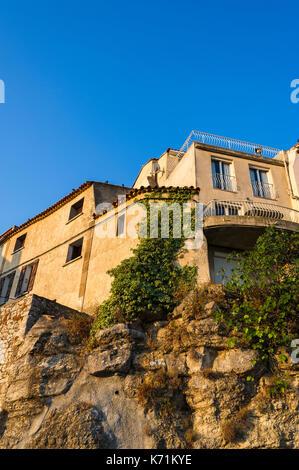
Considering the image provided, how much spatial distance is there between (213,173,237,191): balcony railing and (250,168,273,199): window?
1.11 m

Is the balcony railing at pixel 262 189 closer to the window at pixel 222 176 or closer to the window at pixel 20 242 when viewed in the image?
the window at pixel 222 176

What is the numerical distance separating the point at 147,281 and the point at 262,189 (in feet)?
26.6

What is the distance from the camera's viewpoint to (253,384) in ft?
36.3

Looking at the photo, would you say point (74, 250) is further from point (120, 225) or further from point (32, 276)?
point (120, 225)

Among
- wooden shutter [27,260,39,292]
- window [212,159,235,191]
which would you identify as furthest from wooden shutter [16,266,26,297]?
window [212,159,235,191]

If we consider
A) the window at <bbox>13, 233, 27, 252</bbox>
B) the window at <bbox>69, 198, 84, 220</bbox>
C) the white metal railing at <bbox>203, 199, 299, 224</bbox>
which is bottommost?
the white metal railing at <bbox>203, 199, 299, 224</bbox>

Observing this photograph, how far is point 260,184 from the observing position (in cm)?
1808

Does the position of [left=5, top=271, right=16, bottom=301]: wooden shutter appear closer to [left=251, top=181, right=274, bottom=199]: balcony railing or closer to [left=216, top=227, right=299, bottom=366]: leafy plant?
[left=216, top=227, right=299, bottom=366]: leafy plant

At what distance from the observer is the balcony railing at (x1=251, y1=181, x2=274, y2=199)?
57.9 feet

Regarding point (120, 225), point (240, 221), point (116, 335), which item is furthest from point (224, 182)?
point (116, 335)

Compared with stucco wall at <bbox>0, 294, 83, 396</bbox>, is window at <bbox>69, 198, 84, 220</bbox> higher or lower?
higher

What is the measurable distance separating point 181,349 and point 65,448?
4.41 meters

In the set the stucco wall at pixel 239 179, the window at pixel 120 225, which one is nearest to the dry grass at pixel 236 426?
the stucco wall at pixel 239 179
